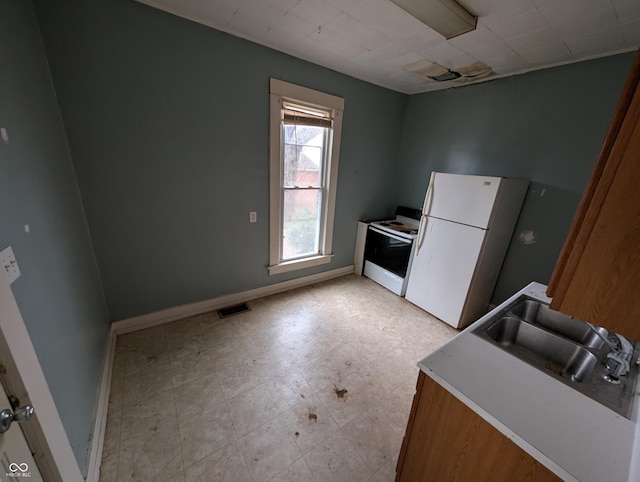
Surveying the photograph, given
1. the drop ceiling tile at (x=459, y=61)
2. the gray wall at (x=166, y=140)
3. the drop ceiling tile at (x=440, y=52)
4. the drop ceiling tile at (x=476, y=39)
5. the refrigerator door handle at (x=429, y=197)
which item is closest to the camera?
the gray wall at (x=166, y=140)

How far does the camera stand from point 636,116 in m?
0.62

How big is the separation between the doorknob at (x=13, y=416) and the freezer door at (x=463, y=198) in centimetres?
289

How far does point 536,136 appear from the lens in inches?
93.4

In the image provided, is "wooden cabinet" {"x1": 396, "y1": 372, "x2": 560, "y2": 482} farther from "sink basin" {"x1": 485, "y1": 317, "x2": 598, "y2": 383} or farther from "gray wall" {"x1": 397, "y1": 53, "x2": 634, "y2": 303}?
"gray wall" {"x1": 397, "y1": 53, "x2": 634, "y2": 303}

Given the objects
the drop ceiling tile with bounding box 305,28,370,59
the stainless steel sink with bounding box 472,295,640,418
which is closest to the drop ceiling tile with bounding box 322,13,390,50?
the drop ceiling tile with bounding box 305,28,370,59

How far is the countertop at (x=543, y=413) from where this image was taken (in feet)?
2.27

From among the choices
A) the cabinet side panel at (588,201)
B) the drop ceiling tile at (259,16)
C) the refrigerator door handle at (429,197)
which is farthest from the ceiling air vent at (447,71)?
the cabinet side panel at (588,201)

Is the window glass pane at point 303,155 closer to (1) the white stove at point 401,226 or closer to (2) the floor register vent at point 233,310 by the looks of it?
(1) the white stove at point 401,226

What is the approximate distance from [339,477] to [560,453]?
1.07m

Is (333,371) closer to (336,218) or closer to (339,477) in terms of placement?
(339,477)

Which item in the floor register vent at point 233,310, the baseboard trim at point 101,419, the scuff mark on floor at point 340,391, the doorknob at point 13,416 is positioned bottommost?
the scuff mark on floor at point 340,391

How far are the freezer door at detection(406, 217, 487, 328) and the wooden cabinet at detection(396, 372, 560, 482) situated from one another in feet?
5.77

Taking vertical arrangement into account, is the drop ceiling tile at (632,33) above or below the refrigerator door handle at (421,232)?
above

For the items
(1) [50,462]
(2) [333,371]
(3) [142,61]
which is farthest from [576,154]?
(1) [50,462]
